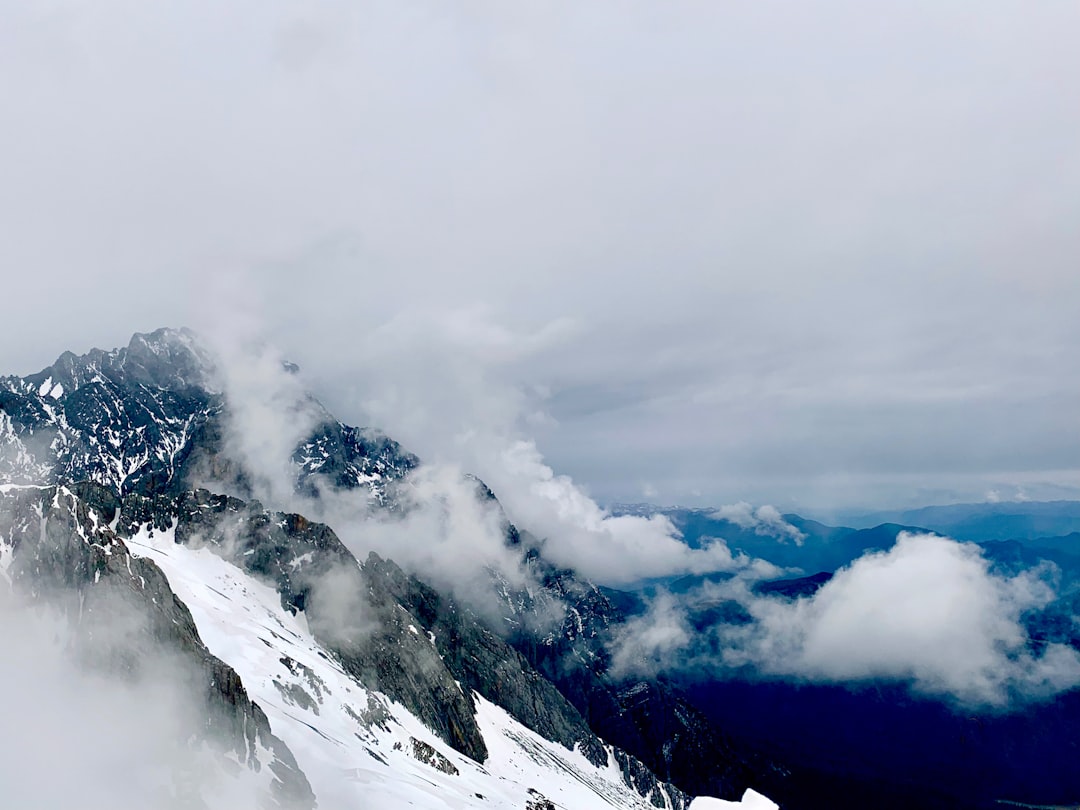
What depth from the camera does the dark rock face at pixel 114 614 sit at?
8988 centimetres

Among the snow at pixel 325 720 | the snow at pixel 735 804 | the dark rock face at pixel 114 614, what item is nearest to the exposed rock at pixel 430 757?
the snow at pixel 325 720

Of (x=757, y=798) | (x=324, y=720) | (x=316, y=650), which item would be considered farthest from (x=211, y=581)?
(x=757, y=798)

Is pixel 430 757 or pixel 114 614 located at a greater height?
pixel 114 614

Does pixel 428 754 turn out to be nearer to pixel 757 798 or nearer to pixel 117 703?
pixel 117 703

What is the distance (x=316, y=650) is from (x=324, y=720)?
66963 millimetres

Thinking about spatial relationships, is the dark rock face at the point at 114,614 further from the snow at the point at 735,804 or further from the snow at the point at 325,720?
the snow at the point at 735,804

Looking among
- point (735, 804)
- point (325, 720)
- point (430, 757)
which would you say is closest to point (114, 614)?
point (325, 720)

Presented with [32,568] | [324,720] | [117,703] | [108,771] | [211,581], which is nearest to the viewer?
[108,771]

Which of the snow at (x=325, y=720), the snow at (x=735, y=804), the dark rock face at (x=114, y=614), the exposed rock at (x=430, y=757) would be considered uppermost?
the snow at (x=735, y=804)

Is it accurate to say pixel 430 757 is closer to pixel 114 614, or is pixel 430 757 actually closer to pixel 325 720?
pixel 325 720

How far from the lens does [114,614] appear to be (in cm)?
9281

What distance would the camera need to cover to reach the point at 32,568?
9219 cm

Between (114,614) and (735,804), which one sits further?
(114,614)

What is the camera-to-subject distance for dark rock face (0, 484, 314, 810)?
8988 cm
